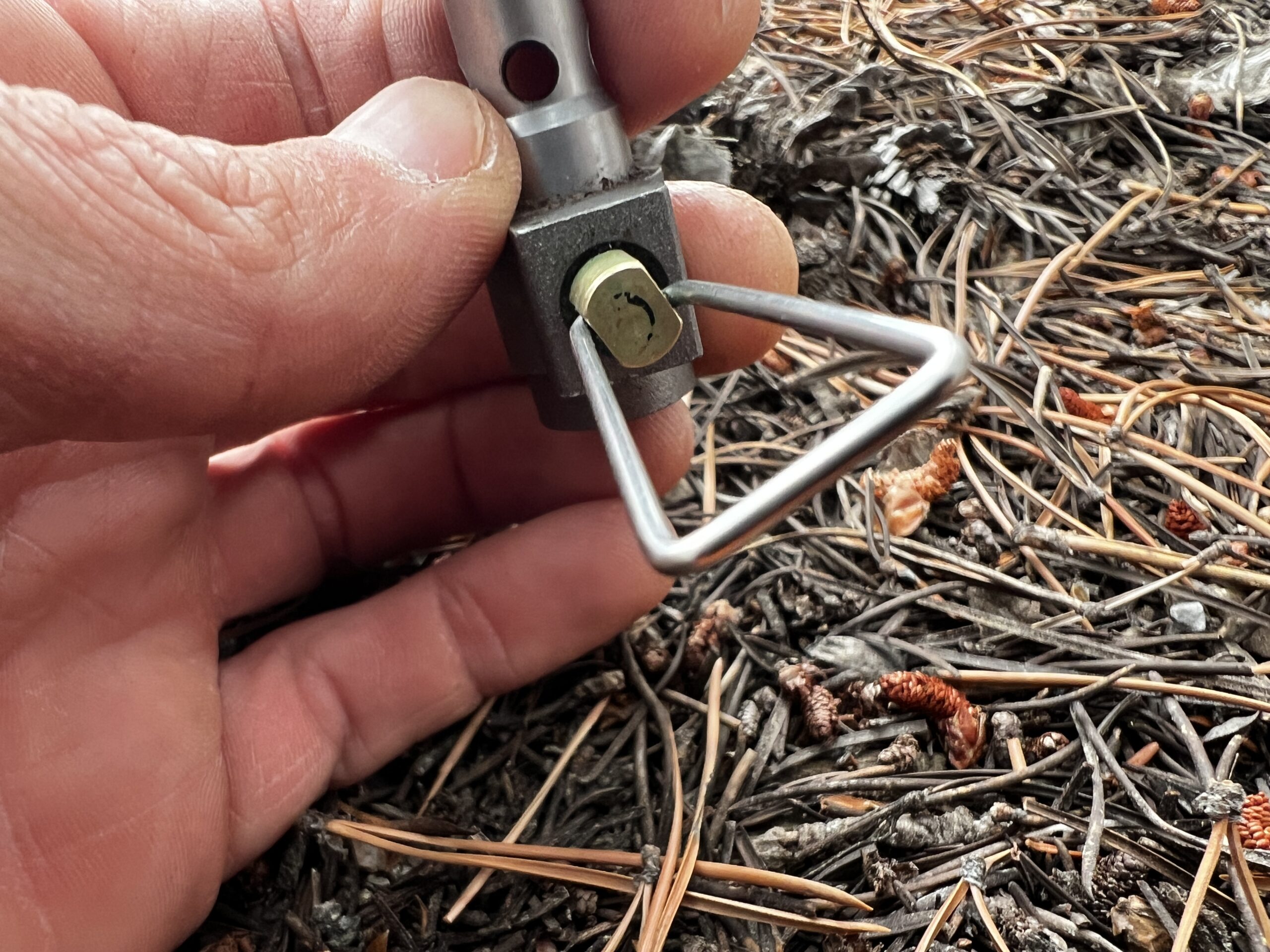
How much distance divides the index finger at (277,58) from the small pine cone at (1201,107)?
0.88 metres

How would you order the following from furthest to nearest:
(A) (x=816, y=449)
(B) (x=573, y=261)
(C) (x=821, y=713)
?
1. (C) (x=821, y=713)
2. (B) (x=573, y=261)
3. (A) (x=816, y=449)

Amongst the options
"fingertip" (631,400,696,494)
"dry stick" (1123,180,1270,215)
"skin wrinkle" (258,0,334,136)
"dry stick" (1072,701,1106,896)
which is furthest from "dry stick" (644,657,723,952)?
"dry stick" (1123,180,1270,215)

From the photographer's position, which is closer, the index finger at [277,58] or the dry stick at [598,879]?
the dry stick at [598,879]

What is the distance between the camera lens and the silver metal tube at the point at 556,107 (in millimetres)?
850

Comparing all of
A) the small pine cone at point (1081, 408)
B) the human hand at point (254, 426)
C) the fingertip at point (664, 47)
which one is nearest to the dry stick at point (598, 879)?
the human hand at point (254, 426)

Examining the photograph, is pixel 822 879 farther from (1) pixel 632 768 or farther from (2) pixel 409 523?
(2) pixel 409 523

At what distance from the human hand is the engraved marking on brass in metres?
0.12

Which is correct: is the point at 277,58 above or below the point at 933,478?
above

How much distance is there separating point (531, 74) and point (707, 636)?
60 cm

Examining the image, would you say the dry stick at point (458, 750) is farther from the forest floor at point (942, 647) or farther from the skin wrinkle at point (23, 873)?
the skin wrinkle at point (23, 873)

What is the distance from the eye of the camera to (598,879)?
908mm

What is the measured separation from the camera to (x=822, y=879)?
859 mm

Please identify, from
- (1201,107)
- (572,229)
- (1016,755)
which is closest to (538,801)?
(1016,755)

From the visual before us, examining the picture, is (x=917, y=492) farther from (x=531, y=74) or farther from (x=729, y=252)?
(x=531, y=74)
